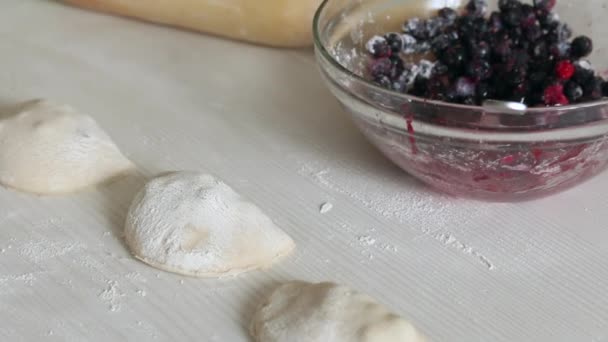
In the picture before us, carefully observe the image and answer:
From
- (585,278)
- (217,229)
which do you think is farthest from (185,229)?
(585,278)

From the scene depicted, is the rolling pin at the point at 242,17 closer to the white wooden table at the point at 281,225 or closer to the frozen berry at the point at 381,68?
the white wooden table at the point at 281,225

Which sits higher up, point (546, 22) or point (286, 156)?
point (546, 22)

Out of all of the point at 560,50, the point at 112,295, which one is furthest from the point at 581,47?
the point at 112,295

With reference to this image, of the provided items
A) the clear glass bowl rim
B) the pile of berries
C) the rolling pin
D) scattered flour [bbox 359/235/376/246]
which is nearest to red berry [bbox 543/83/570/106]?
the pile of berries

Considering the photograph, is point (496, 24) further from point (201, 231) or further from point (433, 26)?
point (201, 231)

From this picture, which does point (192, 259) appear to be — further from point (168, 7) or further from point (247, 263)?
point (168, 7)
